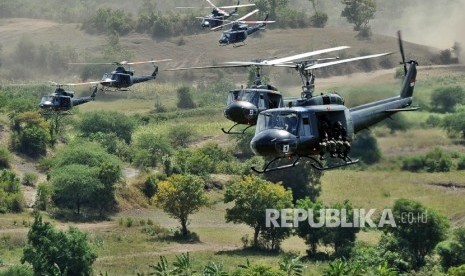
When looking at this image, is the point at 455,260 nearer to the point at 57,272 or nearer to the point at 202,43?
the point at 57,272

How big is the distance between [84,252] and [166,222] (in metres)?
19.2

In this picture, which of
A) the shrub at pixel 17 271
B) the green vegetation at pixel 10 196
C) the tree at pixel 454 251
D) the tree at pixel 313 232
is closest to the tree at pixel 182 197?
the tree at pixel 313 232

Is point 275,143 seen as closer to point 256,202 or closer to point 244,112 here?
point 244,112

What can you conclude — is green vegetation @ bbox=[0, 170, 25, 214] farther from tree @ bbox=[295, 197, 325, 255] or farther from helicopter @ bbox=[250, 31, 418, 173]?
helicopter @ bbox=[250, 31, 418, 173]

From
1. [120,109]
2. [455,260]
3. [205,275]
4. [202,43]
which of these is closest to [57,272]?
[205,275]

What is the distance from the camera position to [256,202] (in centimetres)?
11219

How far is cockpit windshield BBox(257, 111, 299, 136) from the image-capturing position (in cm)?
5203

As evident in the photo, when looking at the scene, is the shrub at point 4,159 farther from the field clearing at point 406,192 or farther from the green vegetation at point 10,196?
the field clearing at point 406,192

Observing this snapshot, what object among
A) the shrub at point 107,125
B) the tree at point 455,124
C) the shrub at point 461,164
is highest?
the tree at point 455,124

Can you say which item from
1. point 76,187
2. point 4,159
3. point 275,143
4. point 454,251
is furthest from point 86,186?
point 275,143

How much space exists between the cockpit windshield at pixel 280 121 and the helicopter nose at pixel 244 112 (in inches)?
346

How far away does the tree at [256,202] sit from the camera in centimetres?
11094

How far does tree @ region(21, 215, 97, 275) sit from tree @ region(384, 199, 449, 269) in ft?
77.2

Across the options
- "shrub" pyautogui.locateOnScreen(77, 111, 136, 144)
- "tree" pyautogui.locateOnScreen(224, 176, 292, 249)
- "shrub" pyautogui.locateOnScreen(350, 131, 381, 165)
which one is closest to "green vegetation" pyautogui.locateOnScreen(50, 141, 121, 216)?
"tree" pyautogui.locateOnScreen(224, 176, 292, 249)
